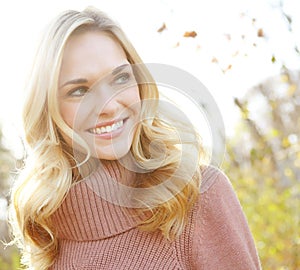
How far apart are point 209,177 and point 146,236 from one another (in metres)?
0.28

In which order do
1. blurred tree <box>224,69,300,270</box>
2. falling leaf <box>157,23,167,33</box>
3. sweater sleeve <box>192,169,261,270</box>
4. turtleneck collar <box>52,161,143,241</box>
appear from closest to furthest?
sweater sleeve <box>192,169,261,270</box> → turtleneck collar <box>52,161,143,241</box> → falling leaf <box>157,23,167,33</box> → blurred tree <box>224,69,300,270</box>

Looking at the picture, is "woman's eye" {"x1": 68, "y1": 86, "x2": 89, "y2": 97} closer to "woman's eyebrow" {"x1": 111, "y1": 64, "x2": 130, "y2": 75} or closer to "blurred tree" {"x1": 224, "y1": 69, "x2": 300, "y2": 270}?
"woman's eyebrow" {"x1": 111, "y1": 64, "x2": 130, "y2": 75}

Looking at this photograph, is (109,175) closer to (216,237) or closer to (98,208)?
(98,208)

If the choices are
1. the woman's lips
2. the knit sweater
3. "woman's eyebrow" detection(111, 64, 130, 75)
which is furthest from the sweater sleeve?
"woman's eyebrow" detection(111, 64, 130, 75)

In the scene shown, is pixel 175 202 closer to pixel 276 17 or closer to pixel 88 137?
pixel 88 137

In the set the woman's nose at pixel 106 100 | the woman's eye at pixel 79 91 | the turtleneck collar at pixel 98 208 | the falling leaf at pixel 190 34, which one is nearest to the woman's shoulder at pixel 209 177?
the turtleneck collar at pixel 98 208

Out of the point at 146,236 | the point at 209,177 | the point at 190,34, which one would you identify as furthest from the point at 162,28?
the point at 146,236

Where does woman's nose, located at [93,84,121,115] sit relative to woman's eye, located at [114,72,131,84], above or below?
below

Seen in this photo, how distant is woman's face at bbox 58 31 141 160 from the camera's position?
264 centimetres

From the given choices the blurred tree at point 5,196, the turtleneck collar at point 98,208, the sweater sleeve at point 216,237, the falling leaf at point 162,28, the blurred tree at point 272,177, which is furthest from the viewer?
the blurred tree at point 5,196

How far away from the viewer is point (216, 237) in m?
2.65

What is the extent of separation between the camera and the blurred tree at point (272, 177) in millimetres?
4797

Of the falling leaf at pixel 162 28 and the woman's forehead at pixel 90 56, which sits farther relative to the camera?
the falling leaf at pixel 162 28

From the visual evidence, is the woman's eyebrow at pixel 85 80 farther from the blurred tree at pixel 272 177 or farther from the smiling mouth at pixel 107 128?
the blurred tree at pixel 272 177
